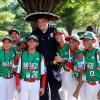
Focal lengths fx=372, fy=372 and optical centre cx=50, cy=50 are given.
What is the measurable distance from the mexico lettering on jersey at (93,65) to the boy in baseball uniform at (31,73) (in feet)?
2.48

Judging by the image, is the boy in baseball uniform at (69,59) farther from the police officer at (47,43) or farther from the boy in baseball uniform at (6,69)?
the boy in baseball uniform at (6,69)

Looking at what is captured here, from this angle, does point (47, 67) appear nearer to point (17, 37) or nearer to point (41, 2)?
point (17, 37)

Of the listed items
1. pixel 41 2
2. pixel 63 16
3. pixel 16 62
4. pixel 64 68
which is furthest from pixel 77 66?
pixel 63 16

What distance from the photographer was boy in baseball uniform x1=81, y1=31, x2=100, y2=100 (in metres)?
6.07

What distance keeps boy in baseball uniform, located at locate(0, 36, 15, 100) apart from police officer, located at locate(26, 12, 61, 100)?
0.54 m

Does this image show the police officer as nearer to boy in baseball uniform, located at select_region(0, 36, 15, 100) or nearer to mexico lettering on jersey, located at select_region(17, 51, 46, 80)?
mexico lettering on jersey, located at select_region(17, 51, 46, 80)

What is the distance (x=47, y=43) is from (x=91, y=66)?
91 centimetres

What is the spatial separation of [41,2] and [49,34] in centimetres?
532

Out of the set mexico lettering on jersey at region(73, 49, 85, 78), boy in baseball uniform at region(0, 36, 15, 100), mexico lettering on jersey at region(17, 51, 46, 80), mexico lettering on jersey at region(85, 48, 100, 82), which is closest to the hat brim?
boy in baseball uniform at region(0, 36, 15, 100)

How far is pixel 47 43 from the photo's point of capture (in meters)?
6.51

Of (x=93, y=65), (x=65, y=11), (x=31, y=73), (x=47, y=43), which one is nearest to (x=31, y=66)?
(x=31, y=73)

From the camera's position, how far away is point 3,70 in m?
6.63

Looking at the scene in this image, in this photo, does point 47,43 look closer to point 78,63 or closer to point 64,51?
point 64,51

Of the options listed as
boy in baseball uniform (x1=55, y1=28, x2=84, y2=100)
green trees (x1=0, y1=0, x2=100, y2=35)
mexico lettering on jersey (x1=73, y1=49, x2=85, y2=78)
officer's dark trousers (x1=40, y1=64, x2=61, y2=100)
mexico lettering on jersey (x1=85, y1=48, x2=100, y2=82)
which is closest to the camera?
mexico lettering on jersey (x1=85, y1=48, x2=100, y2=82)
